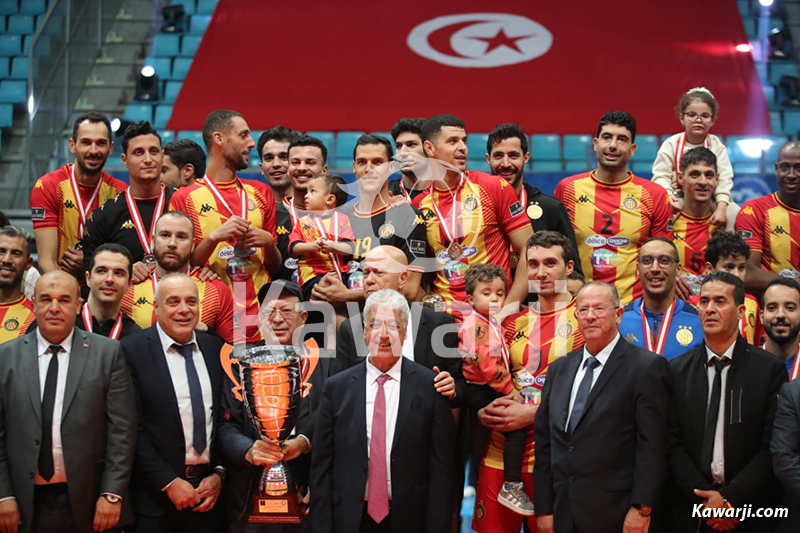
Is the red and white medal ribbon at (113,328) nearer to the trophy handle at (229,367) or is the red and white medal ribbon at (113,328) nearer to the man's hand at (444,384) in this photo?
the trophy handle at (229,367)

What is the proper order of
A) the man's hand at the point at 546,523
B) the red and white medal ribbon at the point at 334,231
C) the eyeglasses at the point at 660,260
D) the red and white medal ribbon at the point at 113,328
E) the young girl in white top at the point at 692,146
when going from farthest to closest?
the young girl in white top at the point at 692,146 → the red and white medal ribbon at the point at 334,231 → the eyeglasses at the point at 660,260 → the red and white medal ribbon at the point at 113,328 → the man's hand at the point at 546,523

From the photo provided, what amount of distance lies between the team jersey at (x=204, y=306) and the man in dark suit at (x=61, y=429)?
68 centimetres

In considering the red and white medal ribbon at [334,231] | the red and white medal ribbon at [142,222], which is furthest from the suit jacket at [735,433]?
the red and white medal ribbon at [142,222]

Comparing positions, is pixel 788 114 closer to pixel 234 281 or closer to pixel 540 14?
pixel 540 14

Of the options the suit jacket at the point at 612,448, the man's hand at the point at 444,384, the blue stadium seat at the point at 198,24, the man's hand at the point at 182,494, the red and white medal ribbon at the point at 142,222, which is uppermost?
the blue stadium seat at the point at 198,24

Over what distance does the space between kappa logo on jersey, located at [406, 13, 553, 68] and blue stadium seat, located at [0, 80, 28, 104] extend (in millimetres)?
4317

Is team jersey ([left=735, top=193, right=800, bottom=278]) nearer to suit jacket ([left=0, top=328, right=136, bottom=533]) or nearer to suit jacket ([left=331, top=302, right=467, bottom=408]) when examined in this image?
suit jacket ([left=331, top=302, right=467, bottom=408])

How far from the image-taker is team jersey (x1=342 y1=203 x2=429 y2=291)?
4.83 metres

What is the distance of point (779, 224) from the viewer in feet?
18.4

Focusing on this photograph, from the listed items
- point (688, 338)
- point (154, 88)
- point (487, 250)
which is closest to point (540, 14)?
point (154, 88)

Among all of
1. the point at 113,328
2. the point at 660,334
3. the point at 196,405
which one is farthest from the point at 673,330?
the point at 113,328

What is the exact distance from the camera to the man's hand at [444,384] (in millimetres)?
3953

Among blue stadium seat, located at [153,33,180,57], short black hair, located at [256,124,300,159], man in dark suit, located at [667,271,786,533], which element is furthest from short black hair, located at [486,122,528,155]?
blue stadium seat, located at [153,33,180,57]

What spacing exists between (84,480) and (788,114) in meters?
8.48
